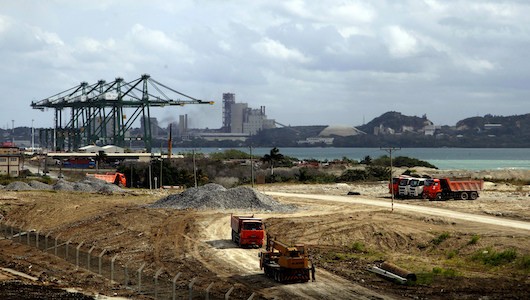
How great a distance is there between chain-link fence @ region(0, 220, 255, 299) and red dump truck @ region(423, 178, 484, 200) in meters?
35.6

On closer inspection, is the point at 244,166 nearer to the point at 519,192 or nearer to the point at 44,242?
the point at 519,192

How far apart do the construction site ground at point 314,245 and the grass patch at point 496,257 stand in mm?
149

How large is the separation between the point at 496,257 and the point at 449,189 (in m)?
31.4

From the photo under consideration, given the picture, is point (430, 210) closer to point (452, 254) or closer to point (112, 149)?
point (452, 254)

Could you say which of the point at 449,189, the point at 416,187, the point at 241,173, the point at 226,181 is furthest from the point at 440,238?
the point at 241,173

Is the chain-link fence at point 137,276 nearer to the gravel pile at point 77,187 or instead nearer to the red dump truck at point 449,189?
the gravel pile at point 77,187

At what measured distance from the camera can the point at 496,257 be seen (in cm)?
4194

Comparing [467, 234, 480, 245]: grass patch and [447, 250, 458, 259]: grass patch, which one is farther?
[467, 234, 480, 245]: grass patch

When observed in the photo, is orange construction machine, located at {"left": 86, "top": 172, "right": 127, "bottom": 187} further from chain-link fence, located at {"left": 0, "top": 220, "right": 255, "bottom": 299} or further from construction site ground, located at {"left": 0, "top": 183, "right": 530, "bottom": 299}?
chain-link fence, located at {"left": 0, "top": 220, "right": 255, "bottom": 299}

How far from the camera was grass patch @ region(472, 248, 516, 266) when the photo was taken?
136 ft

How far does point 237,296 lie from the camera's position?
110ft

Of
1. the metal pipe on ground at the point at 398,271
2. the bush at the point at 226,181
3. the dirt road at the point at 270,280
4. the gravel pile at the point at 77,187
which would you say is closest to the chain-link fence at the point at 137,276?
the dirt road at the point at 270,280

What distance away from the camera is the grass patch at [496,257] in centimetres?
4141

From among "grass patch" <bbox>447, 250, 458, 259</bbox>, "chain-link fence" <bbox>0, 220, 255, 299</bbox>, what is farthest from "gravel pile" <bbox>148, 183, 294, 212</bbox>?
"grass patch" <bbox>447, 250, 458, 259</bbox>
